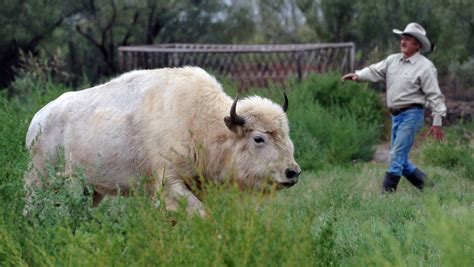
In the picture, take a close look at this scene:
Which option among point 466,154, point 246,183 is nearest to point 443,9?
point 466,154

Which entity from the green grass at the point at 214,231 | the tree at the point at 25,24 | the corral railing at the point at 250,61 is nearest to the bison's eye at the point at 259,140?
the green grass at the point at 214,231

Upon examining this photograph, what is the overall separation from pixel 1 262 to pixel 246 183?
7.98 ft

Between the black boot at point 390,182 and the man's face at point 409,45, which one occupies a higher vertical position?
the man's face at point 409,45

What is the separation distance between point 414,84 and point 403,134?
56 centimetres

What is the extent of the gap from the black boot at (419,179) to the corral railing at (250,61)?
619 centimetres

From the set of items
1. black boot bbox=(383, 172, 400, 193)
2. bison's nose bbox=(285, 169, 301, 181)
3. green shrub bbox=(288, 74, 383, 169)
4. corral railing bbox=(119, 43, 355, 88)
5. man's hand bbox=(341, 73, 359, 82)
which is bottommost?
corral railing bbox=(119, 43, 355, 88)

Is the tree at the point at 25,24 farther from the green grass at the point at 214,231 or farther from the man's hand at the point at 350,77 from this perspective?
the green grass at the point at 214,231

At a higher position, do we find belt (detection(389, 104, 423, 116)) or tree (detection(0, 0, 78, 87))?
belt (detection(389, 104, 423, 116))

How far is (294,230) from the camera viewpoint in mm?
5027

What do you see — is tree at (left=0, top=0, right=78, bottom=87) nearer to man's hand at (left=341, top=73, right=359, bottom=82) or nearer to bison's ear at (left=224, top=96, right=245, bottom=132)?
man's hand at (left=341, top=73, right=359, bottom=82)

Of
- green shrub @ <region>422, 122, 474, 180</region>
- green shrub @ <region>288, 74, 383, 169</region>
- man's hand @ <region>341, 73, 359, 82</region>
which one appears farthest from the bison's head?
green shrub @ <region>288, 74, 383, 169</region>

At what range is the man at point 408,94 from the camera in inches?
390

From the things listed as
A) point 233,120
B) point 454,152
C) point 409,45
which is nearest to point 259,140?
point 233,120

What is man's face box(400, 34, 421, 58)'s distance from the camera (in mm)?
10109
